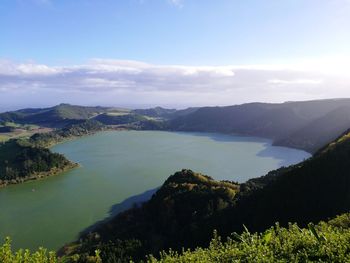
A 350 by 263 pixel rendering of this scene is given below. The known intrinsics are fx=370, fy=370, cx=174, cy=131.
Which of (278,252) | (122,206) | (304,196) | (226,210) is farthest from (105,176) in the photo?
(278,252)

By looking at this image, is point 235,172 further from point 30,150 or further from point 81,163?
point 30,150

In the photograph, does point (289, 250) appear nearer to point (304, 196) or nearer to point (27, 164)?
point (304, 196)

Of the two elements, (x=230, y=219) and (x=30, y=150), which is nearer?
(x=230, y=219)

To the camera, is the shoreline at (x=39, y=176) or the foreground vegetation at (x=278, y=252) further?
the shoreline at (x=39, y=176)

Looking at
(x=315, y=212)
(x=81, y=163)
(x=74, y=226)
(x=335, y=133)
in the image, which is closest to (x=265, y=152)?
(x=335, y=133)

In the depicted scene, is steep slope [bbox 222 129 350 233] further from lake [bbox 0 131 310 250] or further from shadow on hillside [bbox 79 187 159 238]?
lake [bbox 0 131 310 250]

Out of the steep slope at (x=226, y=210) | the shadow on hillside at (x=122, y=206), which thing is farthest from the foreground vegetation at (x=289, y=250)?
the shadow on hillside at (x=122, y=206)

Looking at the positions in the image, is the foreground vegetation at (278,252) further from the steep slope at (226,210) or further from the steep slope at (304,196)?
the steep slope at (304,196)

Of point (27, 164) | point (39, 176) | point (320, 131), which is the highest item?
point (320, 131)

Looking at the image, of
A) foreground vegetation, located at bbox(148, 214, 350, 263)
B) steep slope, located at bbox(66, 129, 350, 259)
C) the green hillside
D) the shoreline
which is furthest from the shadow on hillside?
foreground vegetation, located at bbox(148, 214, 350, 263)
